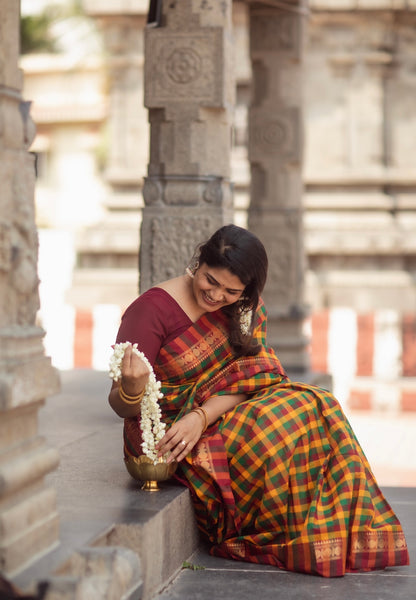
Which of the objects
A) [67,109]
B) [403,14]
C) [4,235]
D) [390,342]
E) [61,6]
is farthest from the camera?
[61,6]

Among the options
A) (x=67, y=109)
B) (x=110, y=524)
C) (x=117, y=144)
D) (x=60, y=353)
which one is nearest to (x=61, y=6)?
(x=67, y=109)

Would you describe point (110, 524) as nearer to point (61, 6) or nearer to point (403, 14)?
point (403, 14)

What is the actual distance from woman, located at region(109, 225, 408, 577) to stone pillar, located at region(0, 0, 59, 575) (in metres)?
0.75

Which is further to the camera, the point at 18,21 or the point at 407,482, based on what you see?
the point at 407,482

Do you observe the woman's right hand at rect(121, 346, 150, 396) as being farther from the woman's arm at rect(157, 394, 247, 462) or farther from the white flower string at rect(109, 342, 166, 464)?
the woman's arm at rect(157, 394, 247, 462)

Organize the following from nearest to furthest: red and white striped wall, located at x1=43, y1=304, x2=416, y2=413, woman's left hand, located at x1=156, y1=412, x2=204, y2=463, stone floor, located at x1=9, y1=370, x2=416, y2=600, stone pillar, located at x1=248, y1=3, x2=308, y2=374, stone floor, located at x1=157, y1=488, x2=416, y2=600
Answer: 1. stone floor, located at x1=9, y1=370, x2=416, y2=600
2. stone floor, located at x1=157, y1=488, x2=416, y2=600
3. woman's left hand, located at x1=156, y1=412, x2=204, y2=463
4. stone pillar, located at x1=248, y1=3, x2=308, y2=374
5. red and white striped wall, located at x1=43, y1=304, x2=416, y2=413

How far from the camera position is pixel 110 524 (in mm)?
3033

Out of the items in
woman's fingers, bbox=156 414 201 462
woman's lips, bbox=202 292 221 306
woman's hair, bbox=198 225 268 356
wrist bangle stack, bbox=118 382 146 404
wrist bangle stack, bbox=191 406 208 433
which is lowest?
woman's fingers, bbox=156 414 201 462

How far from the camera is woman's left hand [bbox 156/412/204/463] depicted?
135 inches

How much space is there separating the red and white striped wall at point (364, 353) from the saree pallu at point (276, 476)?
6665mm

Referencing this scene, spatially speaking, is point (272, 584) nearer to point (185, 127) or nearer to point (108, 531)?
point (108, 531)

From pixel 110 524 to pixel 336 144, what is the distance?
9.75 meters

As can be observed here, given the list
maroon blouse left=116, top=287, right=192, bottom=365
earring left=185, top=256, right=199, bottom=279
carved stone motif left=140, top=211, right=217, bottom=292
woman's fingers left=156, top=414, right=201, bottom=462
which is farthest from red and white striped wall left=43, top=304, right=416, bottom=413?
woman's fingers left=156, top=414, right=201, bottom=462

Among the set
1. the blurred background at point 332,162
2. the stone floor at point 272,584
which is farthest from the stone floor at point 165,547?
the blurred background at point 332,162
